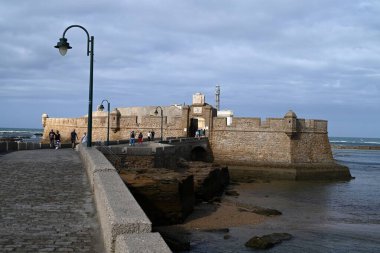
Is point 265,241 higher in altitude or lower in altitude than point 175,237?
lower

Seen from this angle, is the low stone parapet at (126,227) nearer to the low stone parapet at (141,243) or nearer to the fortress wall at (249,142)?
the low stone parapet at (141,243)

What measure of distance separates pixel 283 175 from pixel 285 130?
Result: 12.8 feet

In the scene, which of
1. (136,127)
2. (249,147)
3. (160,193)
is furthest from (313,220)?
(136,127)

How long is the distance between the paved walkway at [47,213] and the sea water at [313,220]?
4374 millimetres

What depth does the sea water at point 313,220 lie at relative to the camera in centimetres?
1280

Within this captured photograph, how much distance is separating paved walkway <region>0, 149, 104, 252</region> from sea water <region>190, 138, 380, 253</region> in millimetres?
4374

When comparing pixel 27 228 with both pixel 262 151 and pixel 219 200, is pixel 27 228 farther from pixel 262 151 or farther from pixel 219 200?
pixel 262 151

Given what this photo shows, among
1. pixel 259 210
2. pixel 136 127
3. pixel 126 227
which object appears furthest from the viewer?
pixel 136 127

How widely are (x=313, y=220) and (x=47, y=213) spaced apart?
12.8 meters

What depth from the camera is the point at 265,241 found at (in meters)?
12.6

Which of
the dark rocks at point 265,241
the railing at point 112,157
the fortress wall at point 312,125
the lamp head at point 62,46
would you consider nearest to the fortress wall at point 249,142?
the fortress wall at point 312,125

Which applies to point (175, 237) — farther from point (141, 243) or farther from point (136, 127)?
point (136, 127)

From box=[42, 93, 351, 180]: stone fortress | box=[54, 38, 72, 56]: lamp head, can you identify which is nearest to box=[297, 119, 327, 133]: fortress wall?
box=[42, 93, 351, 180]: stone fortress

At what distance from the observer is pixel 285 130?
116 ft
